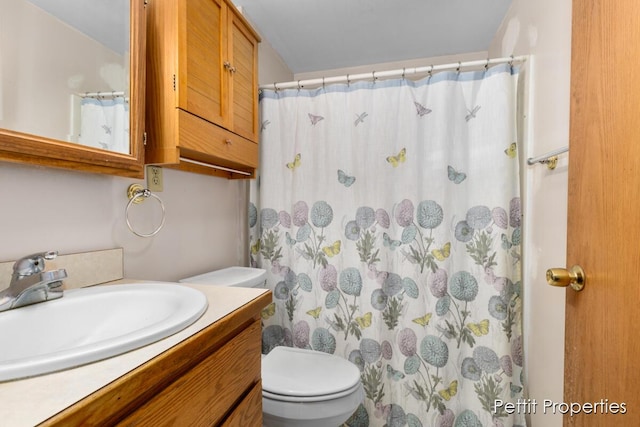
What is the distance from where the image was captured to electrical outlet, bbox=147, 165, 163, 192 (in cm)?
112

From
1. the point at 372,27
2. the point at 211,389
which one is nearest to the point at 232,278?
the point at 211,389

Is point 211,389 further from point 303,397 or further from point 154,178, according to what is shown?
point 154,178

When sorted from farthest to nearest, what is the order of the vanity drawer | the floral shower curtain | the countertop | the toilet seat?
the floral shower curtain, the toilet seat, the vanity drawer, the countertop

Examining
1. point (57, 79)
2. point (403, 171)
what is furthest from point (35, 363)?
point (403, 171)

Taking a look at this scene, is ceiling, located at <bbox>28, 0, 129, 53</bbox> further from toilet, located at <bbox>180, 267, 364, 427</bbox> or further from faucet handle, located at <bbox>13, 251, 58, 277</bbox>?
toilet, located at <bbox>180, 267, 364, 427</bbox>

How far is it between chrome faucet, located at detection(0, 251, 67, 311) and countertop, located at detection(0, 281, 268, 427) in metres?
0.32

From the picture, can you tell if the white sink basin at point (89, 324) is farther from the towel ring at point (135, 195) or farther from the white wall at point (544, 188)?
the white wall at point (544, 188)

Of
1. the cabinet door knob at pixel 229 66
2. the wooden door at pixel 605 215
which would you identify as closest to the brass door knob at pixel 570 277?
the wooden door at pixel 605 215

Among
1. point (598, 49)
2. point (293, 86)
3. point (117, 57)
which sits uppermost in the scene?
point (293, 86)

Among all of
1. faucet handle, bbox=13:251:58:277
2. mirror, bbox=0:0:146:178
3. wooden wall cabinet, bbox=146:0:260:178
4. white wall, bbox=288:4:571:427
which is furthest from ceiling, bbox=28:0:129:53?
white wall, bbox=288:4:571:427

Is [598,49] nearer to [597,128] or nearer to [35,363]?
[597,128]

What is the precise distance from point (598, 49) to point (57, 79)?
1.25 m

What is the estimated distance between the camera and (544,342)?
121 centimetres

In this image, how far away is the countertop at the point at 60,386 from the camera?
33 centimetres
